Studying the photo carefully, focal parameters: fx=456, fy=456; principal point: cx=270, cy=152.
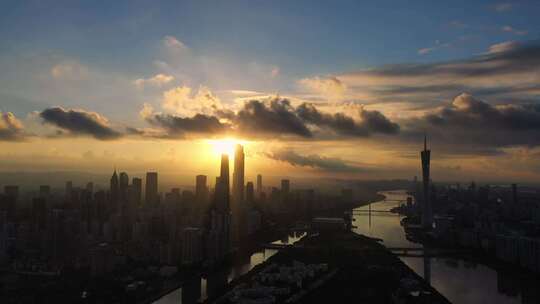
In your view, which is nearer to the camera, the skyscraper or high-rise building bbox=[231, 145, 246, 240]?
high-rise building bbox=[231, 145, 246, 240]

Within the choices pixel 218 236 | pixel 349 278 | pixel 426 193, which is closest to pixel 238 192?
pixel 426 193

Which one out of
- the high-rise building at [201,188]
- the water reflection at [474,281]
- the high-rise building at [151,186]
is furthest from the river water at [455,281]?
the high-rise building at [151,186]

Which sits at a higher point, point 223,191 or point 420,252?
point 223,191

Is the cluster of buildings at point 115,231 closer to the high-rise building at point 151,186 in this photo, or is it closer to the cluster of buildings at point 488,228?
the high-rise building at point 151,186

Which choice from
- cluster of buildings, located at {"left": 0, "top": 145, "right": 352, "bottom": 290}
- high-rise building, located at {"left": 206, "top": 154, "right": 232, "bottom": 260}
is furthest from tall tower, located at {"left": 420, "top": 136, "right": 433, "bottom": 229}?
high-rise building, located at {"left": 206, "top": 154, "right": 232, "bottom": 260}

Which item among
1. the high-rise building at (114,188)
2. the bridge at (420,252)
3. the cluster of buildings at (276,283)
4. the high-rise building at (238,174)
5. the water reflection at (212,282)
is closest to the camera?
the cluster of buildings at (276,283)

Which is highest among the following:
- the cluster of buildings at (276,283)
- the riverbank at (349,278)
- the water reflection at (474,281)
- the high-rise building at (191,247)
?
the high-rise building at (191,247)

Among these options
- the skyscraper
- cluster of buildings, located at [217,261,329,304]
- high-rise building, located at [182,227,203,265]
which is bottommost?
cluster of buildings, located at [217,261,329,304]

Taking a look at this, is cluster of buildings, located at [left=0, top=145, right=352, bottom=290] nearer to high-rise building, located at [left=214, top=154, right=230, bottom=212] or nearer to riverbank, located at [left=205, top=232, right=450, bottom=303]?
high-rise building, located at [left=214, top=154, right=230, bottom=212]

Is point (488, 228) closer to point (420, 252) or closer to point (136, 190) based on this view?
point (420, 252)

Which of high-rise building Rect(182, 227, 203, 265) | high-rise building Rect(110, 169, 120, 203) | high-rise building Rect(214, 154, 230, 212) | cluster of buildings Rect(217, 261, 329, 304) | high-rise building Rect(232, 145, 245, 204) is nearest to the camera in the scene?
cluster of buildings Rect(217, 261, 329, 304)
